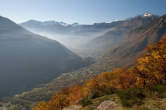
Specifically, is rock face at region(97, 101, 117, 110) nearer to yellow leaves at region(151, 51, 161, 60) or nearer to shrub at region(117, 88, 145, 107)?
shrub at region(117, 88, 145, 107)

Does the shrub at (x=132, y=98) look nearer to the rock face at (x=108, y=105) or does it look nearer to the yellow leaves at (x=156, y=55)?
the rock face at (x=108, y=105)

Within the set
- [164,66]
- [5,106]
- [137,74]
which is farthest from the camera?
[5,106]

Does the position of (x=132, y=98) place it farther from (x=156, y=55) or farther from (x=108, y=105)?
(x=156, y=55)

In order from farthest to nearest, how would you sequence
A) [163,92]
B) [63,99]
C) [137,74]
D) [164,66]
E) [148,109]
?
[63,99], [137,74], [164,66], [163,92], [148,109]

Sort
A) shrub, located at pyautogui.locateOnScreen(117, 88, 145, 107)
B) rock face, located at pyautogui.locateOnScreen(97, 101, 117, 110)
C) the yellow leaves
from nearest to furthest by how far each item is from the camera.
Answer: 1. shrub, located at pyautogui.locateOnScreen(117, 88, 145, 107)
2. rock face, located at pyautogui.locateOnScreen(97, 101, 117, 110)
3. the yellow leaves

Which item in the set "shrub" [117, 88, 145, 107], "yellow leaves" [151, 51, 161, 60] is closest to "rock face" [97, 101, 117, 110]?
"shrub" [117, 88, 145, 107]

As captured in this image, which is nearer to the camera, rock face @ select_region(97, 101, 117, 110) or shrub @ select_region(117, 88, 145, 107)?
shrub @ select_region(117, 88, 145, 107)

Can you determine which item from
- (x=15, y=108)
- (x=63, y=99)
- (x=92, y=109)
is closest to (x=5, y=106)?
(x=15, y=108)

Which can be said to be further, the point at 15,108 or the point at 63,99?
the point at 15,108

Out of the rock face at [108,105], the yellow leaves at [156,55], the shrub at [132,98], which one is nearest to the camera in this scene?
the shrub at [132,98]

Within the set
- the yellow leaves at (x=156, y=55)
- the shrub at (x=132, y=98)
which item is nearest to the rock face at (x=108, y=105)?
the shrub at (x=132, y=98)

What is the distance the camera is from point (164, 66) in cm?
3803

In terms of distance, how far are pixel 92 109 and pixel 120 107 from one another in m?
3.02

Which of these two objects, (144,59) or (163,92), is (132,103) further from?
(144,59)
